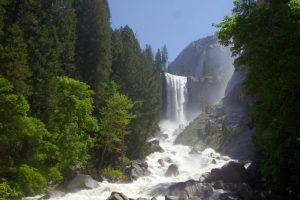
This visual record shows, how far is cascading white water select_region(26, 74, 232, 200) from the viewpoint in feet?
109

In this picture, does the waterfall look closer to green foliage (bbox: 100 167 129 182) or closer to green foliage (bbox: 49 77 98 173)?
green foliage (bbox: 100 167 129 182)

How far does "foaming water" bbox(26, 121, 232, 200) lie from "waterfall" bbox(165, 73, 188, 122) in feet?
31.6

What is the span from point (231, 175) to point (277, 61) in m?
24.7

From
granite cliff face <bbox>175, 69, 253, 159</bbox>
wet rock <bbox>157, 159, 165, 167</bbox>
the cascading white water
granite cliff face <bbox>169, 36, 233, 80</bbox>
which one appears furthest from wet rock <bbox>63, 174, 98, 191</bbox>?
granite cliff face <bbox>169, 36, 233, 80</bbox>

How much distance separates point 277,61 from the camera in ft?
49.4

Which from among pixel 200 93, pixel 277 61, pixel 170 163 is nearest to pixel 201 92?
pixel 200 93

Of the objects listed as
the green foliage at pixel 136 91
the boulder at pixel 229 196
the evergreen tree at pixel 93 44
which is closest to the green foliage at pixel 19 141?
the boulder at pixel 229 196

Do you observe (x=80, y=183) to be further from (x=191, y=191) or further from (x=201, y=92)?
(x=201, y=92)

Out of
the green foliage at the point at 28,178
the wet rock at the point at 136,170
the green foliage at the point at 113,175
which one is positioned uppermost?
the green foliage at the point at 28,178

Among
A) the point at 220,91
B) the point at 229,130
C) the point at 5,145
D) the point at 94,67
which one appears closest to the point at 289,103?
the point at 5,145

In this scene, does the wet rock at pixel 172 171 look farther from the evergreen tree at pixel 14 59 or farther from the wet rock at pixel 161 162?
the evergreen tree at pixel 14 59

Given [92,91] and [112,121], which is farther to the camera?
[112,121]

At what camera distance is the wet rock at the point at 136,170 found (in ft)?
143

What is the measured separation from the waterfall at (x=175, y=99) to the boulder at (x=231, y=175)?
5700 centimetres
